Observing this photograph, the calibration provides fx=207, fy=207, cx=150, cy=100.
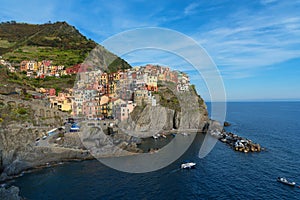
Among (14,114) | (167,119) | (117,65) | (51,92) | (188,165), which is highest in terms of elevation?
(117,65)

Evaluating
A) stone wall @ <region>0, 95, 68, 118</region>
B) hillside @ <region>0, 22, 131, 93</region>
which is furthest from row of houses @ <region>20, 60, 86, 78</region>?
stone wall @ <region>0, 95, 68, 118</region>

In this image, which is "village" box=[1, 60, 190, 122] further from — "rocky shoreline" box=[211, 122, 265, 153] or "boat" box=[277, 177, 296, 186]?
"boat" box=[277, 177, 296, 186]

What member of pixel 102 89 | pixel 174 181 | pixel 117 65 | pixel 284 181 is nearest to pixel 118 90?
pixel 102 89

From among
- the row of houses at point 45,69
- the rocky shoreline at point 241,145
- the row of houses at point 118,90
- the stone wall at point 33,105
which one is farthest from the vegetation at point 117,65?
the rocky shoreline at point 241,145

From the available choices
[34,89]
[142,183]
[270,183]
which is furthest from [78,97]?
[270,183]

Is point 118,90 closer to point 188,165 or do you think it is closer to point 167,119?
point 167,119

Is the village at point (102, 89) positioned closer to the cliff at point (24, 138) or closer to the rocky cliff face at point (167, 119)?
the rocky cliff face at point (167, 119)

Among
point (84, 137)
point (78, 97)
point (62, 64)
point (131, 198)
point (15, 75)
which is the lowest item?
point (131, 198)

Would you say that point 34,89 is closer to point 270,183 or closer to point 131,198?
point 131,198

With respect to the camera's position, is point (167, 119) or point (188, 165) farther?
point (167, 119)
